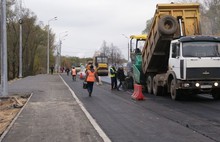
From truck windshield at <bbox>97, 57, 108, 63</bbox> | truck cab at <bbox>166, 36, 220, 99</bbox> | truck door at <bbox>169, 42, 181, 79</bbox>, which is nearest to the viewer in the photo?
truck cab at <bbox>166, 36, 220, 99</bbox>

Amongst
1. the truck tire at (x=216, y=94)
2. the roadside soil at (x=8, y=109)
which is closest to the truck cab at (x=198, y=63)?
the truck tire at (x=216, y=94)

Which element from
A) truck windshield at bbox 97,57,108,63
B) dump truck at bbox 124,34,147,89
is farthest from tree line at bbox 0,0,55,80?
dump truck at bbox 124,34,147,89

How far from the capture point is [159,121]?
12398 mm

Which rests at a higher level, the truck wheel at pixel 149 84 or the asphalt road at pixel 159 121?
the truck wheel at pixel 149 84

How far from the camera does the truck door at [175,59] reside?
18656 millimetres

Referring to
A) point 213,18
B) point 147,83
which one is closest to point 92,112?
point 147,83

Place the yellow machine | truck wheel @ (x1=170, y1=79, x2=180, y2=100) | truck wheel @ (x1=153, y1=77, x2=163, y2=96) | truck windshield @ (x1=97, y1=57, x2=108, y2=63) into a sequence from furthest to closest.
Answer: truck windshield @ (x1=97, y1=57, x2=108, y2=63) < the yellow machine < truck wheel @ (x1=153, y1=77, x2=163, y2=96) < truck wheel @ (x1=170, y1=79, x2=180, y2=100)

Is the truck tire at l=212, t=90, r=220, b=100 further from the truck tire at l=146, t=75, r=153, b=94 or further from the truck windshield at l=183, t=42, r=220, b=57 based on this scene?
the truck tire at l=146, t=75, r=153, b=94

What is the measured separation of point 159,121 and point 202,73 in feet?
21.3

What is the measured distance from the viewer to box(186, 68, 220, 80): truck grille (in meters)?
18.1

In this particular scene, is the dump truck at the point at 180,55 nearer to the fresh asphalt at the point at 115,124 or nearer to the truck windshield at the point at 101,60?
the fresh asphalt at the point at 115,124

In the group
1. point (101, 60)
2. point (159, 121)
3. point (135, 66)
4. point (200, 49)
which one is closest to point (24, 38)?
point (101, 60)

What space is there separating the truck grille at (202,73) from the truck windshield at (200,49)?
2.07 feet

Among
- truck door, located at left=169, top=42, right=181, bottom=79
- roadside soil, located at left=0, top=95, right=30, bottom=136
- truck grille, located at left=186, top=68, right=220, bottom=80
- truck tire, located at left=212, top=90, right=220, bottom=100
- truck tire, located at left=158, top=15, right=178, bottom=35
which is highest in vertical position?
truck tire, located at left=158, top=15, right=178, bottom=35
